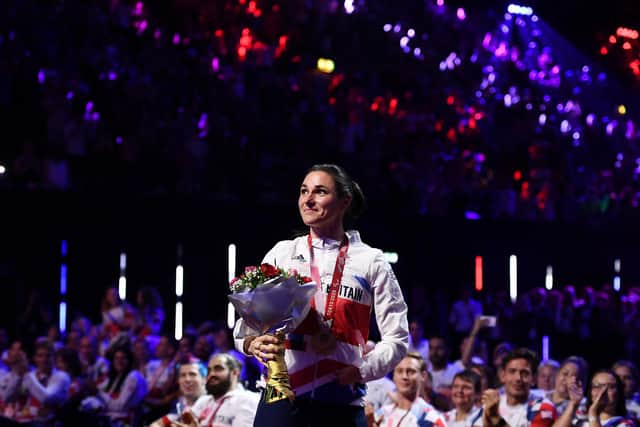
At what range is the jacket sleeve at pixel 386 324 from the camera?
331 cm

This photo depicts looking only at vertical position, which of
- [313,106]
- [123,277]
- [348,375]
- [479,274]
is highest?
[313,106]

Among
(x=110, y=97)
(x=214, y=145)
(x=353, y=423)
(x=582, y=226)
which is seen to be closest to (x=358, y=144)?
(x=214, y=145)

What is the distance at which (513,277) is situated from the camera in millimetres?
17328

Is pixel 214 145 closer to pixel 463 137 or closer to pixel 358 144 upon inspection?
pixel 358 144

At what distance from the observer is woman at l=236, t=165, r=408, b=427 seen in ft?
10.8

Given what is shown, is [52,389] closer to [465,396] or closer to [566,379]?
[465,396]

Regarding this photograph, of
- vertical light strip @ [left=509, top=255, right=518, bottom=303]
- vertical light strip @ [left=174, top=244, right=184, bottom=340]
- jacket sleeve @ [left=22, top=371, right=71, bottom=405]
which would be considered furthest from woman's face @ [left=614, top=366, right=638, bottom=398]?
vertical light strip @ [left=509, top=255, right=518, bottom=303]

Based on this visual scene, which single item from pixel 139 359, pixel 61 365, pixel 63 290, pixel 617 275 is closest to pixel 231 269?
pixel 63 290

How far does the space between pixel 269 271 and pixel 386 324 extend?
1.58ft

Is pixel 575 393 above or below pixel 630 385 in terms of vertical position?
above

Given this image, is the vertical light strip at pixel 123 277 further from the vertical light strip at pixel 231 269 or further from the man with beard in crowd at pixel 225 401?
the man with beard in crowd at pixel 225 401

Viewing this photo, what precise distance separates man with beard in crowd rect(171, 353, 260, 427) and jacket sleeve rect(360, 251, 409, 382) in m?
2.96

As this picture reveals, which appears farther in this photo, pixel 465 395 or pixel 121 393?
pixel 121 393

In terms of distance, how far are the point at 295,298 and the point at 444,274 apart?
46.1 ft
